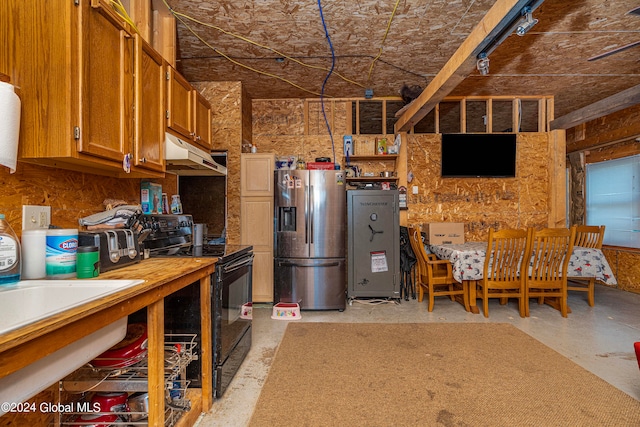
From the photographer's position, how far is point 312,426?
162 centimetres

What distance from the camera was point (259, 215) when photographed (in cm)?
387

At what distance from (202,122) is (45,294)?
205 cm

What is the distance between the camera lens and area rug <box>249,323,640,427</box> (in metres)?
1.68

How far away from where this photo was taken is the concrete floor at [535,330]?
193cm

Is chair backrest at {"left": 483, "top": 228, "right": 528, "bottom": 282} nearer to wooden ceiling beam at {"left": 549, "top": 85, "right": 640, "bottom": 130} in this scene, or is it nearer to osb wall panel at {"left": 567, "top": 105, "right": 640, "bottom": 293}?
wooden ceiling beam at {"left": 549, "top": 85, "right": 640, "bottom": 130}

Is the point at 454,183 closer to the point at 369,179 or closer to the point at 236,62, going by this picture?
the point at 369,179

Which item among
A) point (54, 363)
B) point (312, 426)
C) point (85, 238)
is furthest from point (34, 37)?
point (312, 426)

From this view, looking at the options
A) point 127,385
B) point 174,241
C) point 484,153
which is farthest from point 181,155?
point 484,153

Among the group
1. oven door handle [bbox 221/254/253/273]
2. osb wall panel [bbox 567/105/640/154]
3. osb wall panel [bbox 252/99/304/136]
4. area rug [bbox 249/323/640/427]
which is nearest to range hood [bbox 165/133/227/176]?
oven door handle [bbox 221/254/253/273]

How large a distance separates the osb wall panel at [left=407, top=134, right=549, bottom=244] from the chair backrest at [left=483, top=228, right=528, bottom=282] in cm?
119

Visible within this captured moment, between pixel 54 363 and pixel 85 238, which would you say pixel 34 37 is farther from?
pixel 54 363

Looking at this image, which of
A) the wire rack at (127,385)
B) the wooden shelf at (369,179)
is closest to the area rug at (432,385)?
the wire rack at (127,385)

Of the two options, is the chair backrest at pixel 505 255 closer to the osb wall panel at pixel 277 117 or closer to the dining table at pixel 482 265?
the dining table at pixel 482 265

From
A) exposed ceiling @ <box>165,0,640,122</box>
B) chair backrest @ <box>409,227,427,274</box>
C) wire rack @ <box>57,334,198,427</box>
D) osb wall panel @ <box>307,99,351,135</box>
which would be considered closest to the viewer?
wire rack @ <box>57,334,198,427</box>
